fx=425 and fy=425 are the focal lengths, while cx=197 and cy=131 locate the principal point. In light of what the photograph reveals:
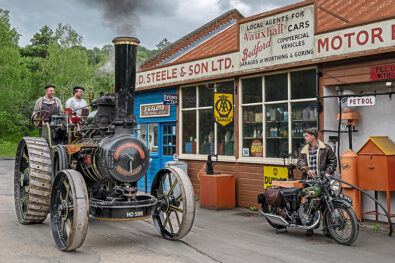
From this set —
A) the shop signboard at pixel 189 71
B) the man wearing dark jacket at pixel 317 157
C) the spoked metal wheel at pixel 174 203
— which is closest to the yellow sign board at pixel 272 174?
the man wearing dark jacket at pixel 317 157

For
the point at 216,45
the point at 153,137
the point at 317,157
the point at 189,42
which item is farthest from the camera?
the point at 189,42

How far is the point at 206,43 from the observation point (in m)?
14.1

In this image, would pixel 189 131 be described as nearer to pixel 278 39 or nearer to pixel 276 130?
pixel 276 130

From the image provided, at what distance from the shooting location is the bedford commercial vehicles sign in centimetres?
718

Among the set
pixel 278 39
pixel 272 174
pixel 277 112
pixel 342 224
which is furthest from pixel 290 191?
pixel 278 39

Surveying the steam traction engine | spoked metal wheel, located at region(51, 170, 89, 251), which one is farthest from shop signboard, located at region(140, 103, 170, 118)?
spoked metal wheel, located at region(51, 170, 89, 251)

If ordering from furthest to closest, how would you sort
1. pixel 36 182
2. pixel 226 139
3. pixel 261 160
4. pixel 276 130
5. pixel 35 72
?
pixel 35 72, pixel 226 139, pixel 261 160, pixel 276 130, pixel 36 182

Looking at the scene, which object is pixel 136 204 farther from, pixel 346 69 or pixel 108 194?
pixel 346 69

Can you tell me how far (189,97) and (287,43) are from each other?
129 inches

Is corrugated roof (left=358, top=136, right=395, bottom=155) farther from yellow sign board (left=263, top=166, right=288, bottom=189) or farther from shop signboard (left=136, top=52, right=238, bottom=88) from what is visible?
shop signboard (left=136, top=52, right=238, bottom=88)

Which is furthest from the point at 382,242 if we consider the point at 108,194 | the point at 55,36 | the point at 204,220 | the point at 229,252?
the point at 55,36

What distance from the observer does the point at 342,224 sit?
5.99 m

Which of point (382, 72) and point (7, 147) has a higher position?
point (382, 72)

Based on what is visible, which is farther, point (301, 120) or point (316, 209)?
point (301, 120)
